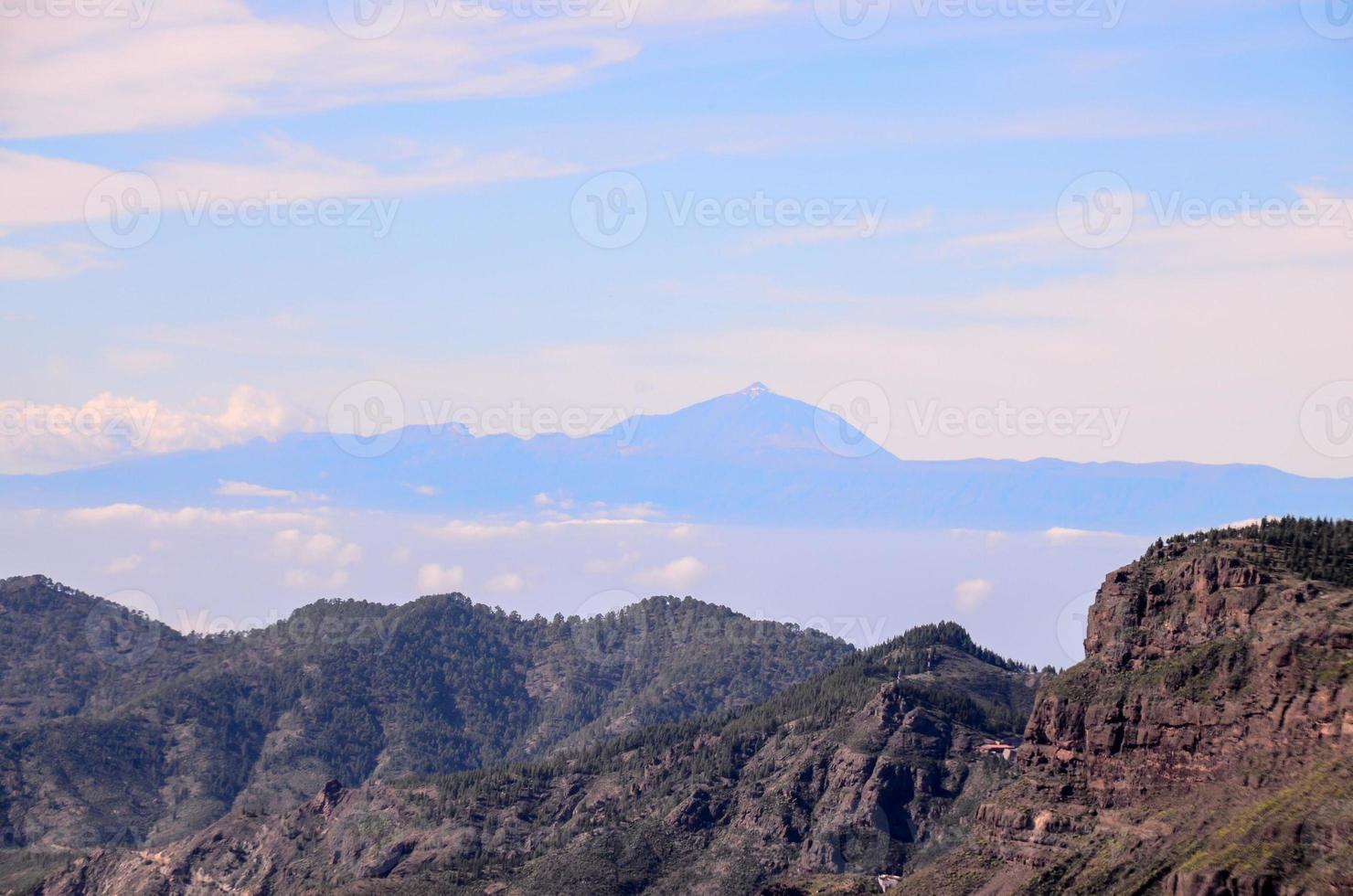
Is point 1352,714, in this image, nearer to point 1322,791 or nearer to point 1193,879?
point 1322,791

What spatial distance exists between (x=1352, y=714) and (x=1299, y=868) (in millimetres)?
18699

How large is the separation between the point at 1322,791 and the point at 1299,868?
10.3 m

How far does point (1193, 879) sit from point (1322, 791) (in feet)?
47.7

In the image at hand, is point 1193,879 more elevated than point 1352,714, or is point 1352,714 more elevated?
point 1352,714

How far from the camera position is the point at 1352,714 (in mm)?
199125

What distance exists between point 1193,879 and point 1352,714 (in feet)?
72.4

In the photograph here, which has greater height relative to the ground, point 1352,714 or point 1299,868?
point 1352,714

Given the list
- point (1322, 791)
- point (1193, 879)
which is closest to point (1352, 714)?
point (1322, 791)

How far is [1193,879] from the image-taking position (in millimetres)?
196250

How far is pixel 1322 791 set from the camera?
195 meters
